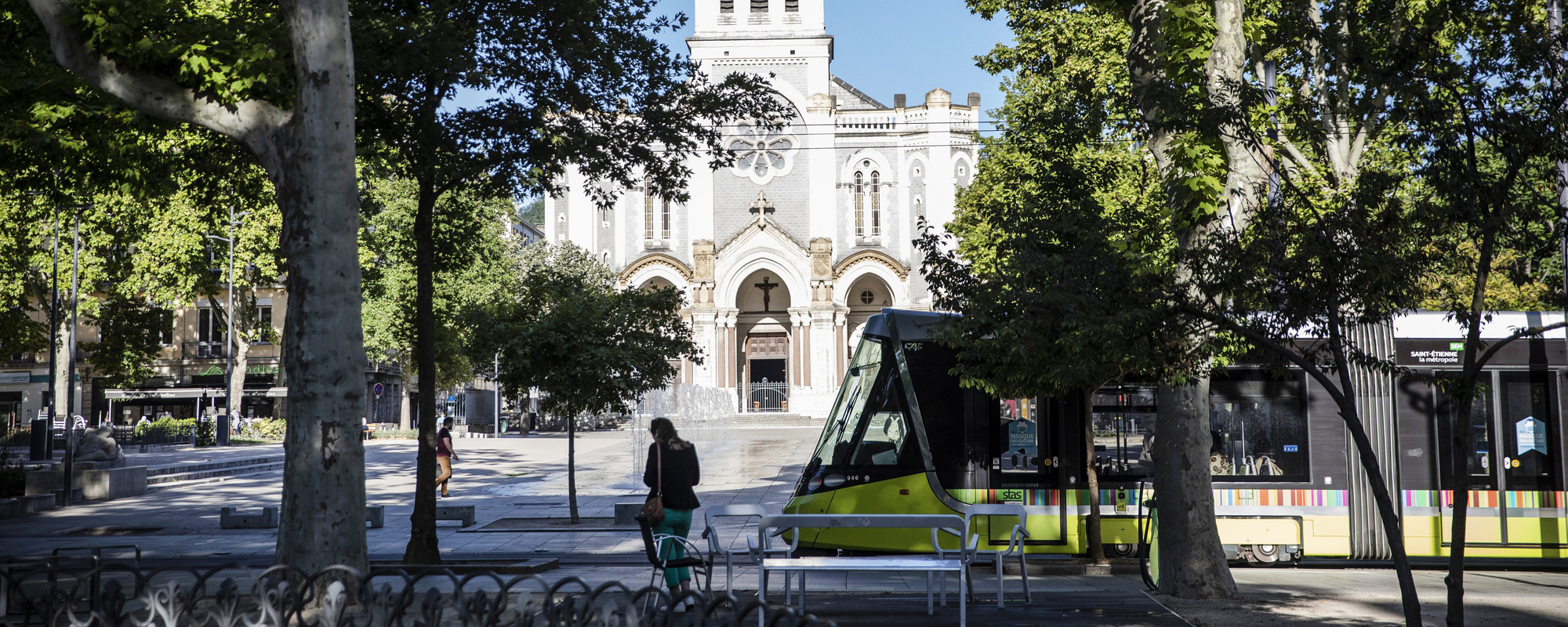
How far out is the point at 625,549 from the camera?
1438 centimetres

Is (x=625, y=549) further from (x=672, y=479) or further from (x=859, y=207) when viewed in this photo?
(x=859, y=207)

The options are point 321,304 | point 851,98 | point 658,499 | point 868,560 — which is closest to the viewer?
point 321,304

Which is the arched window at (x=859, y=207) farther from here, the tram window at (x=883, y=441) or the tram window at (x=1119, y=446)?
the tram window at (x=883, y=441)

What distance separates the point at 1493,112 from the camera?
6500mm

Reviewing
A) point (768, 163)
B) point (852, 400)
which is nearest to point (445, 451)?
point (852, 400)

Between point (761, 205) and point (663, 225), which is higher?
point (761, 205)

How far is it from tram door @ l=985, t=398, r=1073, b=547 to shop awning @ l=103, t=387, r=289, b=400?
44317mm

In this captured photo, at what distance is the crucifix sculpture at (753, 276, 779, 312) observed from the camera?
5541 centimetres

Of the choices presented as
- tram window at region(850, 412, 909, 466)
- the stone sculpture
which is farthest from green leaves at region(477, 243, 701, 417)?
the stone sculpture

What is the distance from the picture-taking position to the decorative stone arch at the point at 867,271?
53.0m

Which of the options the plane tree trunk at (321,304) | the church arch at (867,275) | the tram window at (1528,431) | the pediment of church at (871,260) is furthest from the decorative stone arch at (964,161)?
the plane tree trunk at (321,304)

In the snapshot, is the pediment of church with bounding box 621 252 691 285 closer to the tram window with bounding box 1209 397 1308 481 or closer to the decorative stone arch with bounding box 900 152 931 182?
the decorative stone arch with bounding box 900 152 931 182

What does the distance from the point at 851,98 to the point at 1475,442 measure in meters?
51.7

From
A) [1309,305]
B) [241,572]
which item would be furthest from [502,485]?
[1309,305]
